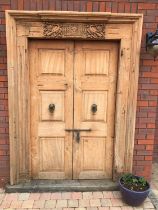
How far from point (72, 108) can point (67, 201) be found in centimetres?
136

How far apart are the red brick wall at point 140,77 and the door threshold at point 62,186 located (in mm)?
289

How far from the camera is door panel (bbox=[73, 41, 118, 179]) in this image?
354cm

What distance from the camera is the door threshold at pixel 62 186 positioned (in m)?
3.65

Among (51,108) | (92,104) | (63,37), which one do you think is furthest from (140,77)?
(51,108)

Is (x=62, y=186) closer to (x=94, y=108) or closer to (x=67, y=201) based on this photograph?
(x=67, y=201)

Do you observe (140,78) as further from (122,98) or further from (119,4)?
(119,4)

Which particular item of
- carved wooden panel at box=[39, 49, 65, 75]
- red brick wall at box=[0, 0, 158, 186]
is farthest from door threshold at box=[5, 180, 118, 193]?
carved wooden panel at box=[39, 49, 65, 75]

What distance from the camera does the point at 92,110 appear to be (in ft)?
12.1

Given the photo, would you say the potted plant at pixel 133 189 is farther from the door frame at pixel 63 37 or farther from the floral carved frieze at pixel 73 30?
the floral carved frieze at pixel 73 30

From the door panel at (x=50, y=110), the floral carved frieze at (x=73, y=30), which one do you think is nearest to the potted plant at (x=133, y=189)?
the door panel at (x=50, y=110)

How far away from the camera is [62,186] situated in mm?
3709

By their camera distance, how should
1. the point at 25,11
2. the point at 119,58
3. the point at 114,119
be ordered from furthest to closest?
the point at 114,119
the point at 119,58
the point at 25,11

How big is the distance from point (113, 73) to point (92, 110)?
0.64 m

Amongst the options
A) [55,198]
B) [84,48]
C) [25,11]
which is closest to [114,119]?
[84,48]
